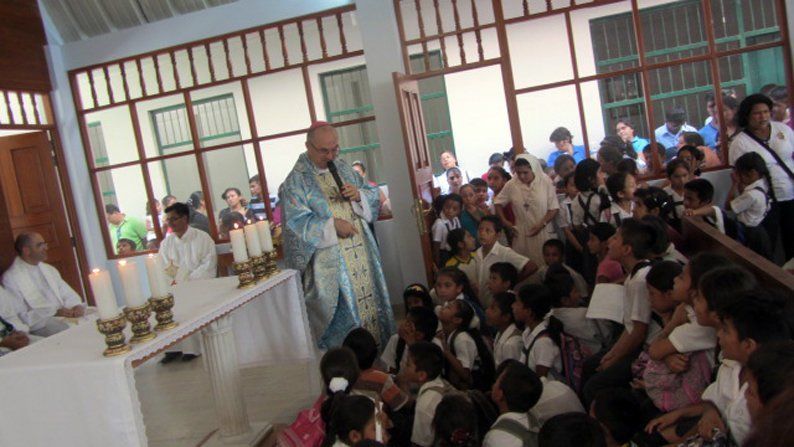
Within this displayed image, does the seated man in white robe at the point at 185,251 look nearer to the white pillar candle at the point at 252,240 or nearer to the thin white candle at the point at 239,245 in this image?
the white pillar candle at the point at 252,240

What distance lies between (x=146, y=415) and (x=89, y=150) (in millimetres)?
3516

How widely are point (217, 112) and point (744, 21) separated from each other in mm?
5768

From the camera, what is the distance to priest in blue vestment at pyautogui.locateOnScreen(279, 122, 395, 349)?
177 inches

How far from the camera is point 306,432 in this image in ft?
9.71

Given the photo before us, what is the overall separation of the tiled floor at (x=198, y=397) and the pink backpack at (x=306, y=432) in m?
0.75

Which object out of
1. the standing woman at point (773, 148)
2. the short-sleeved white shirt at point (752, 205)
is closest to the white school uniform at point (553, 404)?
the short-sleeved white shirt at point (752, 205)

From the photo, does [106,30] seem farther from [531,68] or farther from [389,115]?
[531,68]

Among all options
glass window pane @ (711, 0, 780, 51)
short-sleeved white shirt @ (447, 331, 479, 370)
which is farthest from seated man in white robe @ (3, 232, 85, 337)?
glass window pane @ (711, 0, 780, 51)

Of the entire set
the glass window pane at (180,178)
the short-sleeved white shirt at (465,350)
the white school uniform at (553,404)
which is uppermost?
the glass window pane at (180,178)

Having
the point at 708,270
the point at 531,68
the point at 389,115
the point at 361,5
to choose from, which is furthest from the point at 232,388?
the point at 531,68

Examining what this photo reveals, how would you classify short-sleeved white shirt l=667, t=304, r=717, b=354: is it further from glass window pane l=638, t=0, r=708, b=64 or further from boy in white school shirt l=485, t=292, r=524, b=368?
glass window pane l=638, t=0, r=708, b=64

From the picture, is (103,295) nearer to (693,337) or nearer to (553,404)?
(553,404)

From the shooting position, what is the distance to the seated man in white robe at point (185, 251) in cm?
604

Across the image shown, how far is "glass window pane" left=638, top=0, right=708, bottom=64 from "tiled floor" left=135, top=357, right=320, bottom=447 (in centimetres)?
548
